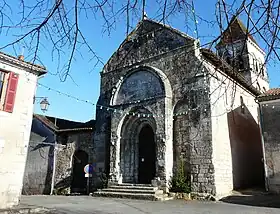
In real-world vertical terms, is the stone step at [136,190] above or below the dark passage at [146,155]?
below

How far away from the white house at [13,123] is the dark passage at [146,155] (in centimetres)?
640

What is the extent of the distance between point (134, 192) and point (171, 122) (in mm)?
3732

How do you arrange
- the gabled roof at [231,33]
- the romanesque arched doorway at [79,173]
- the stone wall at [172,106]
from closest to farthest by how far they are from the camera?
1. the gabled roof at [231,33]
2. the stone wall at [172,106]
3. the romanesque arched doorway at [79,173]

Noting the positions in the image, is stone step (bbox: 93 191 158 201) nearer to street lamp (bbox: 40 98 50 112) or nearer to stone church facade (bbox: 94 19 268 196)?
stone church facade (bbox: 94 19 268 196)

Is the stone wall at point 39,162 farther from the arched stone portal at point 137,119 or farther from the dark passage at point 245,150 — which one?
the dark passage at point 245,150

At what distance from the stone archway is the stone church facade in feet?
0.17

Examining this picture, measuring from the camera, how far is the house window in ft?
31.1

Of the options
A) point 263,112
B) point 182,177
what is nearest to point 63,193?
point 182,177

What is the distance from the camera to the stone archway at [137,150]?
14.2 metres

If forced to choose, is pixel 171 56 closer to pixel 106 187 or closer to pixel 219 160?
pixel 219 160

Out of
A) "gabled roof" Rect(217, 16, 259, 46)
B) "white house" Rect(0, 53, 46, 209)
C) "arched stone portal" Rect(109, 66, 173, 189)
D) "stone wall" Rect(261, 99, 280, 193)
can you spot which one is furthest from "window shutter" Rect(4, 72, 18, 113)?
"stone wall" Rect(261, 99, 280, 193)

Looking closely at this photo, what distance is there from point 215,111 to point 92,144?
7.70 m

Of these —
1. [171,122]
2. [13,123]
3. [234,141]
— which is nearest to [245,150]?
[234,141]

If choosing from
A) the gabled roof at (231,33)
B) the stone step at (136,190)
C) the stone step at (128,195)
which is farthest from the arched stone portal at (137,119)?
the gabled roof at (231,33)
